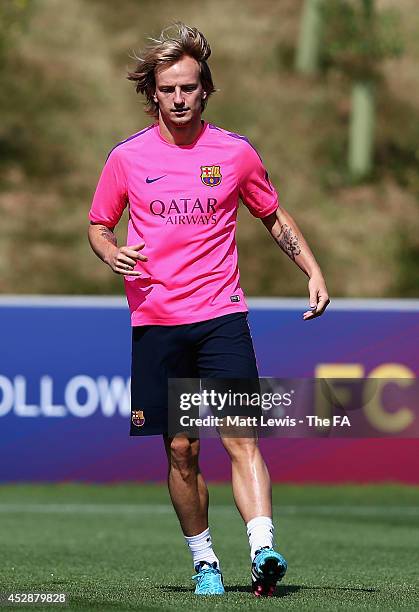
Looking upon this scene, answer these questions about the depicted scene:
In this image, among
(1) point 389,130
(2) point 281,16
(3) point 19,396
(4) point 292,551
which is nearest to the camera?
(4) point 292,551

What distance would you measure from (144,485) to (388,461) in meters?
2.21

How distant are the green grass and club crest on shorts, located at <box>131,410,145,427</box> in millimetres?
688

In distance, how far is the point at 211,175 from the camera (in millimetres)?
6016

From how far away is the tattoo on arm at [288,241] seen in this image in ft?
20.7

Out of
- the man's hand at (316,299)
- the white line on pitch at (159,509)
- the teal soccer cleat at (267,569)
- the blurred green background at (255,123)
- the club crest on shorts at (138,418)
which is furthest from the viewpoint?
A: the blurred green background at (255,123)

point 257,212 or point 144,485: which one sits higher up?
point 257,212

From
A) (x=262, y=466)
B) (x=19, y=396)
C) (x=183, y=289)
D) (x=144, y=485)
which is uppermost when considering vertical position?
(x=183, y=289)

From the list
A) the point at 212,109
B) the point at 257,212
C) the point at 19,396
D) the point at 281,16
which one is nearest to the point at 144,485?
the point at 19,396

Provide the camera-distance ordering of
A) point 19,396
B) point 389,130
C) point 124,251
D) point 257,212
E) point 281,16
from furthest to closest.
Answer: point 281,16, point 389,130, point 19,396, point 257,212, point 124,251

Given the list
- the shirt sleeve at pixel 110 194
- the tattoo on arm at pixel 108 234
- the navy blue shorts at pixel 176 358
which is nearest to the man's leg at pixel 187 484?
the navy blue shorts at pixel 176 358

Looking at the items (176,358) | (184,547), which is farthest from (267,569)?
(184,547)

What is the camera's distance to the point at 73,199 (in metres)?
29.1

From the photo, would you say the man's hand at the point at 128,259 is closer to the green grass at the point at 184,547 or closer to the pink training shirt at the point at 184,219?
the pink training shirt at the point at 184,219

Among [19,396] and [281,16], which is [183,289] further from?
[281,16]
